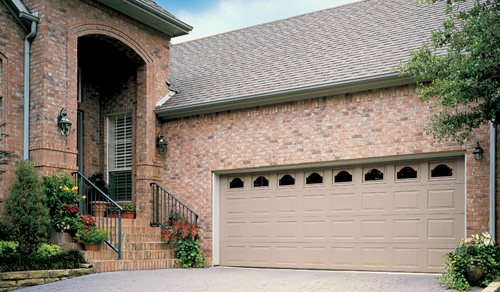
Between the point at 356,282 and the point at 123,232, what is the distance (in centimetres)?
556

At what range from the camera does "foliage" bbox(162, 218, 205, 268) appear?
13.0 m

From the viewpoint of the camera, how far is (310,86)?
12.3m

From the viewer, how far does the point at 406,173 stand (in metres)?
11.6

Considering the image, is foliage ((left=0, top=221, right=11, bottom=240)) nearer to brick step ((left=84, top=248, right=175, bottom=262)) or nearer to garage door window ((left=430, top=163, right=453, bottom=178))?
brick step ((left=84, top=248, right=175, bottom=262))

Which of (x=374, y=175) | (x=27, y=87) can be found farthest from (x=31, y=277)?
(x=374, y=175)

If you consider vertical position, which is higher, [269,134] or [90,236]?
[269,134]

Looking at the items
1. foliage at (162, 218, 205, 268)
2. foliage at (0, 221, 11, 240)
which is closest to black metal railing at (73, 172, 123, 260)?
foliage at (162, 218, 205, 268)

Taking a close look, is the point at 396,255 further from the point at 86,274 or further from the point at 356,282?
the point at 86,274

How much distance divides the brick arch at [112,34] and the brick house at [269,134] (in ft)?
0.12

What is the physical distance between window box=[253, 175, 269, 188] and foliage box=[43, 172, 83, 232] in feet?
13.6

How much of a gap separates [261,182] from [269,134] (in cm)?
119

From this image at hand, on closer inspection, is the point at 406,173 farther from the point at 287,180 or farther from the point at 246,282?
the point at 246,282

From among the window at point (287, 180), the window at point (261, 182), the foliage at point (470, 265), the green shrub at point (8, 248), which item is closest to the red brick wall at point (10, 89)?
the green shrub at point (8, 248)

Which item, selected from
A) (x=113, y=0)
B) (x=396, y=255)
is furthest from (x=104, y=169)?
(x=396, y=255)
